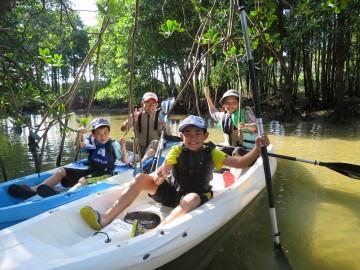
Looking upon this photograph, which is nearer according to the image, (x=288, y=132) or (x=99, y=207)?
(x=99, y=207)

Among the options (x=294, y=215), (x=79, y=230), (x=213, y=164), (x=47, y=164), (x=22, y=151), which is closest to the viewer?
(x=79, y=230)

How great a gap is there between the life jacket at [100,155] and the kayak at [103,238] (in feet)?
3.09

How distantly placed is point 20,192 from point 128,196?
4.54 feet

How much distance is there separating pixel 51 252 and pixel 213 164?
5.11 feet

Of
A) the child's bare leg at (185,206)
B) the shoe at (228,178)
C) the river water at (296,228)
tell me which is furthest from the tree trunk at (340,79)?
the child's bare leg at (185,206)

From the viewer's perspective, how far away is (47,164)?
665cm

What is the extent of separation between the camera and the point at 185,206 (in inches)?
114

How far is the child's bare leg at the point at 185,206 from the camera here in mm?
2850

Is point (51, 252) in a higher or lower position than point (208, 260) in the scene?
higher

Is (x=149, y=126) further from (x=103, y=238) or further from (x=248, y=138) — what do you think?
(x=103, y=238)

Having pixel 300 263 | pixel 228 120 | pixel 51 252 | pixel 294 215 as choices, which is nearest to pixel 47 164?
pixel 228 120

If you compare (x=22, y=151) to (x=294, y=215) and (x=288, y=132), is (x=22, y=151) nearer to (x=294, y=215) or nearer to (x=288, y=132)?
(x=294, y=215)

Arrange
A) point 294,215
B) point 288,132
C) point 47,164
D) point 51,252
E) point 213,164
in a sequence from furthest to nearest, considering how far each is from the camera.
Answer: point 288,132 < point 47,164 < point 294,215 < point 213,164 < point 51,252

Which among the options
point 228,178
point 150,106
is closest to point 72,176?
point 150,106
